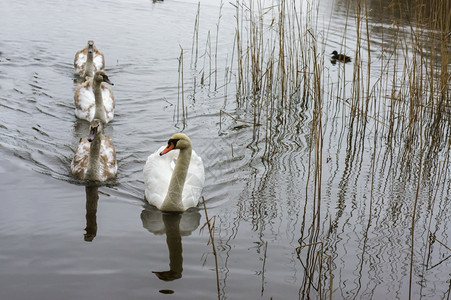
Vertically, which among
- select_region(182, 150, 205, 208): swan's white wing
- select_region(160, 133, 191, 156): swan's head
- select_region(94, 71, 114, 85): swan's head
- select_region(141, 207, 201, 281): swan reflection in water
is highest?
select_region(94, 71, 114, 85): swan's head

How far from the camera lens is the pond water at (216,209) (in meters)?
5.50

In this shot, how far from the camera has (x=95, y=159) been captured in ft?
26.0

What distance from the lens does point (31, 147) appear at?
29.2 feet

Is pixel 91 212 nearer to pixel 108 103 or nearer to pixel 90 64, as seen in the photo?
pixel 108 103

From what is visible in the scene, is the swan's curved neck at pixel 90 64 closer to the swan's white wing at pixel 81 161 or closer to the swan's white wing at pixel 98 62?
the swan's white wing at pixel 98 62

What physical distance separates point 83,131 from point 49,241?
4.48m

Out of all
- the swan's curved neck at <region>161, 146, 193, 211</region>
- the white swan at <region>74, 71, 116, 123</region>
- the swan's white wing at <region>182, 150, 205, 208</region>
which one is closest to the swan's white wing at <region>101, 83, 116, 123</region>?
the white swan at <region>74, 71, 116, 123</region>

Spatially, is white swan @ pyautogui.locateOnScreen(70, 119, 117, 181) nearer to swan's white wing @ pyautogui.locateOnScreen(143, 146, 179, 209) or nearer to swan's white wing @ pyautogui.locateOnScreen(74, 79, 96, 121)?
swan's white wing @ pyautogui.locateOnScreen(143, 146, 179, 209)

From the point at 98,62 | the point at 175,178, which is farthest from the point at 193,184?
the point at 98,62

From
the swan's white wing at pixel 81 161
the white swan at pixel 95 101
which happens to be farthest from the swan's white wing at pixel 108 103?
the swan's white wing at pixel 81 161

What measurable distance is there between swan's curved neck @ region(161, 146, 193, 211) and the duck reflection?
2.65 feet

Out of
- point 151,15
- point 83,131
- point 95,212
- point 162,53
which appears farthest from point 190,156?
point 151,15

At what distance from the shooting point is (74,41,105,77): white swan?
12.9 meters

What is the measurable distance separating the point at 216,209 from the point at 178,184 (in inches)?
21.0
